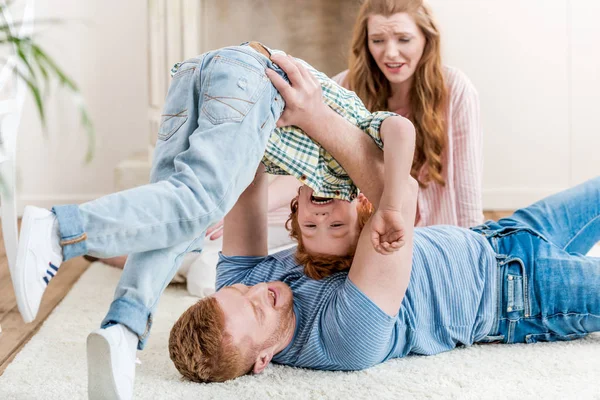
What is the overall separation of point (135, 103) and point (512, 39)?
5.84 ft

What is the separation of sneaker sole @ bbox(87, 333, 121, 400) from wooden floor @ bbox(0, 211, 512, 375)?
1.76ft

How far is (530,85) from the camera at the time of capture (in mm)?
3594

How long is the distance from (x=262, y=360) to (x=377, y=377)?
0.23 meters

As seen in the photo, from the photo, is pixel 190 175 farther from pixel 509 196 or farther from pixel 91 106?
pixel 509 196

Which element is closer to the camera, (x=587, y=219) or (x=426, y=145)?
(x=587, y=219)

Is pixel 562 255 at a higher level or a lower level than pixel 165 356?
higher

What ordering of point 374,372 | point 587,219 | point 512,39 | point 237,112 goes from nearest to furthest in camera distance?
point 237,112, point 374,372, point 587,219, point 512,39

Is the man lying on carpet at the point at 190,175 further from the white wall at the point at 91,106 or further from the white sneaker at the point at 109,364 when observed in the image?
the white wall at the point at 91,106

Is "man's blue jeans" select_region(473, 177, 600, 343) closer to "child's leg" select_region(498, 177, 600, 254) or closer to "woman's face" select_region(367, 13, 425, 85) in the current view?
"child's leg" select_region(498, 177, 600, 254)

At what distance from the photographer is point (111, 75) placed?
11.8ft

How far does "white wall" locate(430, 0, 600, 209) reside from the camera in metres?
3.52

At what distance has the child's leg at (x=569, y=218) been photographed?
189cm

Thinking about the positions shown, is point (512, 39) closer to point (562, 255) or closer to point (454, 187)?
point (454, 187)

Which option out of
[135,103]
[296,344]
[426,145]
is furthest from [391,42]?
[135,103]
